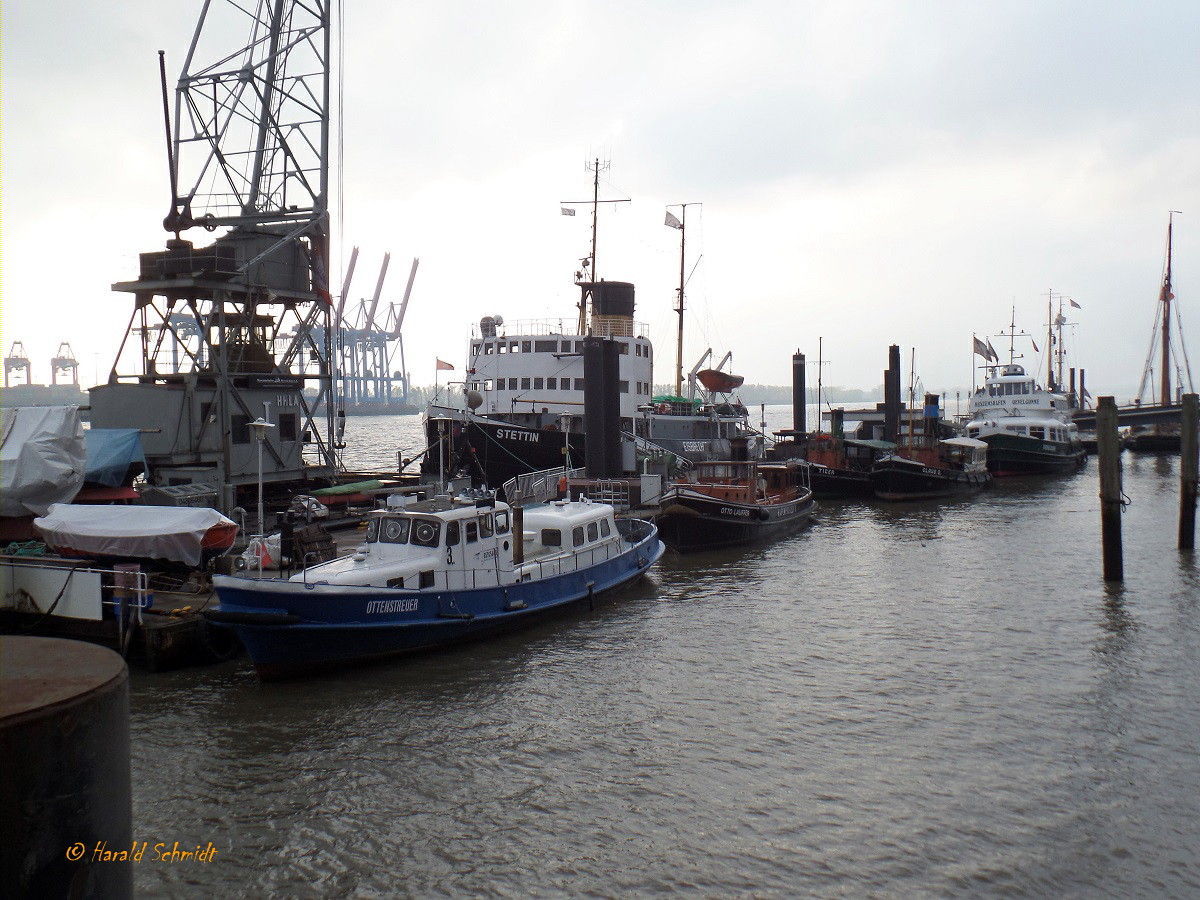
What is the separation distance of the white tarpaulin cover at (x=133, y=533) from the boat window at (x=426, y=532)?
441 cm

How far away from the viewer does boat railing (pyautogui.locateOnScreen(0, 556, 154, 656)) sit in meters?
16.9

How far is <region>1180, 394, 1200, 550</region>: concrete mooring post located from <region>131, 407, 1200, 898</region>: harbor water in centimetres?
876

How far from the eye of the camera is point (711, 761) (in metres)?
13.3

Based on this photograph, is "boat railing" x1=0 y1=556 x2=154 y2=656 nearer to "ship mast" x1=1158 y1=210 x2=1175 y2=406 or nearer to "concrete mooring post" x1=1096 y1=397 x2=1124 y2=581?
"concrete mooring post" x1=1096 y1=397 x2=1124 y2=581

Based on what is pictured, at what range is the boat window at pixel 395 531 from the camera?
18.6 m

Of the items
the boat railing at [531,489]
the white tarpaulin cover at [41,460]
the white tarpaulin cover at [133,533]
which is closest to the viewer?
the white tarpaulin cover at [133,533]

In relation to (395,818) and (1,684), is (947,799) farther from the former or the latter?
(1,684)

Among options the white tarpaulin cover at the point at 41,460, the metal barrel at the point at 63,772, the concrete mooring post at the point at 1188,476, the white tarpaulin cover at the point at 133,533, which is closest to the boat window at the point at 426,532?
the white tarpaulin cover at the point at 133,533

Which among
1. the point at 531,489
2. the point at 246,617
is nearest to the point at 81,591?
the point at 246,617

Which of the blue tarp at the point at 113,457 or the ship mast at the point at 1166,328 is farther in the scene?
the ship mast at the point at 1166,328

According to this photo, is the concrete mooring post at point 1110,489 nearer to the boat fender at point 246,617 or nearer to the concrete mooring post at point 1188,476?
the concrete mooring post at point 1188,476

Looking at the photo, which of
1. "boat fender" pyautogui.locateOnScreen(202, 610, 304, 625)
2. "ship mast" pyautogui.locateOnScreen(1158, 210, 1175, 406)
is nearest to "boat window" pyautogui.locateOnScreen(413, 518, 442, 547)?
"boat fender" pyautogui.locateOnScreen(202, 610, 304, 625)

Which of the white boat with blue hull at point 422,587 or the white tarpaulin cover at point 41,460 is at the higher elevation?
the white tarpaulin cover at point 41,460

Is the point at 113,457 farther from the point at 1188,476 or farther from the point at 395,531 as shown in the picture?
the point at 1188,476
